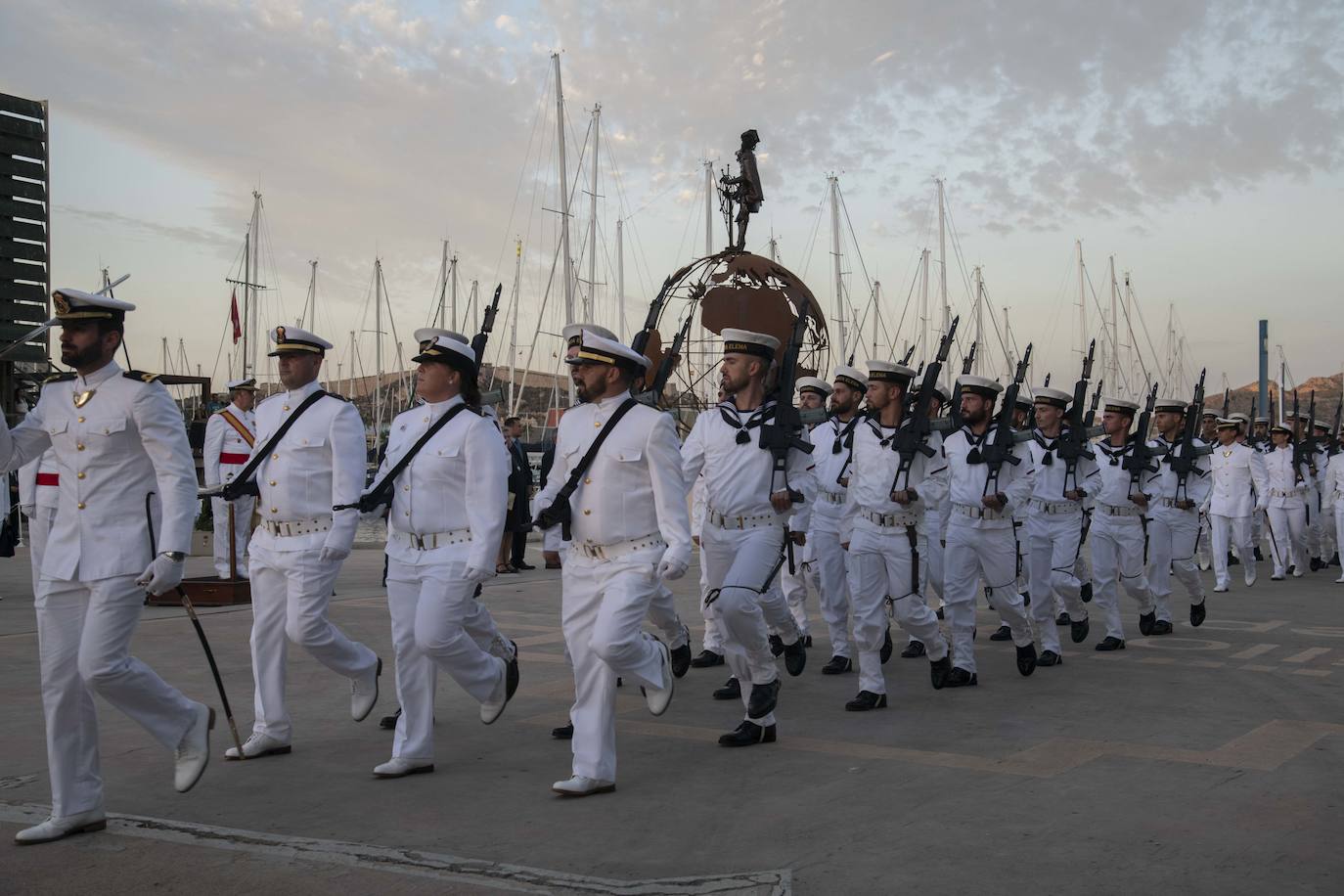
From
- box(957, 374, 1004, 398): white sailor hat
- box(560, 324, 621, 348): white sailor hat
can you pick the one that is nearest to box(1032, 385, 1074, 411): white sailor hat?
box(957, 374, 1004, 398): white sailor hat

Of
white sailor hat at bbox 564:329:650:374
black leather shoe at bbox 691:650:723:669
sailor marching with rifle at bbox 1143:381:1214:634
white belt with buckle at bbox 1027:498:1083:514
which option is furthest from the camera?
sailor marching with rifle at bbox 1143:381:1214:634

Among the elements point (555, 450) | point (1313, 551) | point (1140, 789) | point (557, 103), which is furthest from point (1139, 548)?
point (557, 103)

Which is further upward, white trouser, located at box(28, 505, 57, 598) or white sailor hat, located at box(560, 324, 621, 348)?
white sailor hat, located at box(560, 324, 621, 348)

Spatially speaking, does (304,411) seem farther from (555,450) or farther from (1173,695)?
(1173,695)

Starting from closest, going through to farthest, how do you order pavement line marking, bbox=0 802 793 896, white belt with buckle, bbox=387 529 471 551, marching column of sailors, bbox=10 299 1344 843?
1. pavement line marking, bbox=0 802 793 896
2. marching column of sailors, bbox=10 299 1344 843
3. white belt with buckle, bbox=387 529 471 551

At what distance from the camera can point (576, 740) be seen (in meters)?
5.52

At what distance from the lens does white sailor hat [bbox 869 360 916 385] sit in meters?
8.51

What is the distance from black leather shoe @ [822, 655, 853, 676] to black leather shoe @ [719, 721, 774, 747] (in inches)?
95.8

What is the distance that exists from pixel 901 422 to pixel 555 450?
3.28 metres

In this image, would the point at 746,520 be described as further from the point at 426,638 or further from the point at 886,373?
the point at 426,638

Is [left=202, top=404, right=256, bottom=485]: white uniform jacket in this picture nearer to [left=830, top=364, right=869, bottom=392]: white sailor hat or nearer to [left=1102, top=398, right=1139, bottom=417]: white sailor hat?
[left=830, top=364, right=869, bottom=392]: white sailor hat

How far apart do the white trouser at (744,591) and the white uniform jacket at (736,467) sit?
157 millimetres

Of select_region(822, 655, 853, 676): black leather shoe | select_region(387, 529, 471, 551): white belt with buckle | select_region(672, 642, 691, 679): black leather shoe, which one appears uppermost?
select_region(387, 529, 471, 551): white belt with buckle

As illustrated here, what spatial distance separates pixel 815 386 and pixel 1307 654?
4737mm
